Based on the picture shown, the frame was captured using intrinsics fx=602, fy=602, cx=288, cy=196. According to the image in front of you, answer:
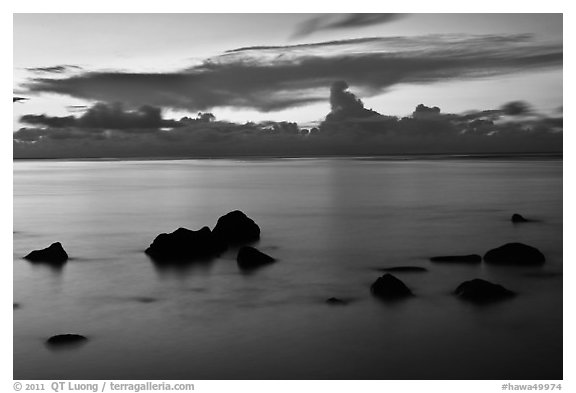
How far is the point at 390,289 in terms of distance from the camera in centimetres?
923

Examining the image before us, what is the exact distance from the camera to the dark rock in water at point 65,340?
7.37 meters

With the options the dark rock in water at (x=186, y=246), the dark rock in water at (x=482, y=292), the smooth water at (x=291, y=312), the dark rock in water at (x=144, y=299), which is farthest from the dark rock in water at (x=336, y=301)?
the dark rock in water at (x=186, y=246)

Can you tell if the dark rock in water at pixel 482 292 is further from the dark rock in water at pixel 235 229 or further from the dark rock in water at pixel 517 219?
the dark rock in water at pixel 517 219

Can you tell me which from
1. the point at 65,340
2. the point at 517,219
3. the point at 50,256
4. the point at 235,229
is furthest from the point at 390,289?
the point at 517,219

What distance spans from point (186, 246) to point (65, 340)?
4.68 m

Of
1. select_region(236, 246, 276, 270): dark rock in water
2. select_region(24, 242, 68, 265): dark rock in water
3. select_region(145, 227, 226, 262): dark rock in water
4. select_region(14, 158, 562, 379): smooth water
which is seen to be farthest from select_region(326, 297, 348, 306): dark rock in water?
Result: select_region(24, 242, 68, 265): dark rock in water

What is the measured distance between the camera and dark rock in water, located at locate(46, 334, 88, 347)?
7.37m

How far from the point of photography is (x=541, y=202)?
2455 cm

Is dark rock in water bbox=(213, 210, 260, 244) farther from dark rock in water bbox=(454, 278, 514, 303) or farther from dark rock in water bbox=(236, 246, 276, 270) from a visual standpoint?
dark rock in water bbox=(454, 278, 514, 303)
